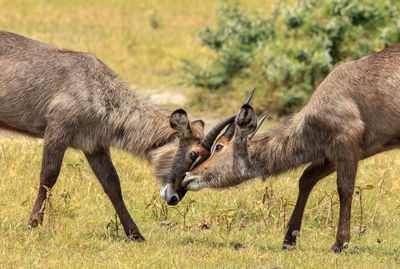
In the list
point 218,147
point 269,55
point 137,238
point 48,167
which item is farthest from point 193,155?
point 269,55

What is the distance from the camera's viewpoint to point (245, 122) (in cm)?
702

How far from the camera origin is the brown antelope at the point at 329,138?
22.0 feet

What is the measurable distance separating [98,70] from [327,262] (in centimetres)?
323

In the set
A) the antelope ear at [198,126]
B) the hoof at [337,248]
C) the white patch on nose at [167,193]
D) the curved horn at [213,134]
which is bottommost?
the hoof at [337,248]

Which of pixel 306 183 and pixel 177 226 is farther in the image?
pixel 177 226

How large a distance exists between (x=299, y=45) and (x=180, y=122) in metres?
7.91

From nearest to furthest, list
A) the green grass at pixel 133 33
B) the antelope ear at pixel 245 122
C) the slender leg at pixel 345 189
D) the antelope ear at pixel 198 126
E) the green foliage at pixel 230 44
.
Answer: the slender leg at pixel 345 189, the antelope ear at pixel 245 122, the antelope ear at pixel 198 126, the green foliage at pixel 230 44, the green grass at pixel 133 33

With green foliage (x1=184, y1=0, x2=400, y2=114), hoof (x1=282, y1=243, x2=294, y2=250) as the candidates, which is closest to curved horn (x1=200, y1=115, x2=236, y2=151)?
hoof (x1=282, y1=243, x2=294, y2=250)

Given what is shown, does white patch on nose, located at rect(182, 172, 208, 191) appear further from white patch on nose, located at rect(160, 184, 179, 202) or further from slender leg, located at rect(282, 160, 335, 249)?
slender leg, located at rect(282, 160, 335, 249)

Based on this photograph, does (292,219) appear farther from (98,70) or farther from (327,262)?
(98,70)

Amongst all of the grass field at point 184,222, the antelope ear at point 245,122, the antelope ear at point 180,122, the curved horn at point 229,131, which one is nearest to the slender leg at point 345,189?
the grass field at point 184,222

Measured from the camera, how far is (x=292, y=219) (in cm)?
731

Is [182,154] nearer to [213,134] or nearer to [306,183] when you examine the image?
[213,134]

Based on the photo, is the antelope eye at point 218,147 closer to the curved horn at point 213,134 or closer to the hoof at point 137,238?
the curved horn at point 213,134
